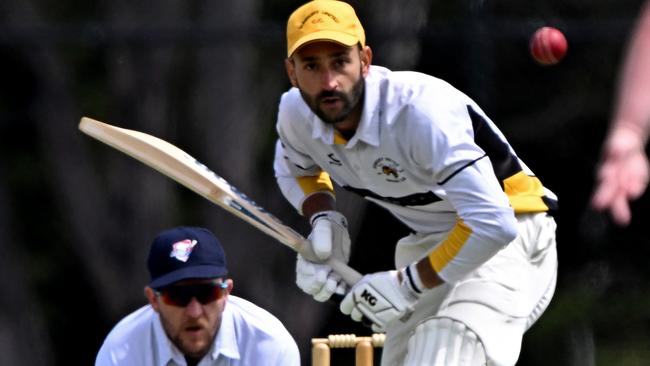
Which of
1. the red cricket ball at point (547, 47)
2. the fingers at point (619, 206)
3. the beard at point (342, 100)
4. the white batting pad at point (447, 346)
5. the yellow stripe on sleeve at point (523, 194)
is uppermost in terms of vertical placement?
the red cricket ball at point (547, 47)

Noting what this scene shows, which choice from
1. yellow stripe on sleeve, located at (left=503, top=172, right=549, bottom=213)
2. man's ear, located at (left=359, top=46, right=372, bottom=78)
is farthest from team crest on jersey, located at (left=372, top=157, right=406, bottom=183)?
yellow stripe on sleeve, located at (left=503, top=172, right=549, bottom=213)

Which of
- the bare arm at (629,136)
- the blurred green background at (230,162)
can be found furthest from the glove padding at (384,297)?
the blurred green background at (230,162)

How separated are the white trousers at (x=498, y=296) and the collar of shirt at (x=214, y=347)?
56cm

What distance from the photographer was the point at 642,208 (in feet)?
34.1

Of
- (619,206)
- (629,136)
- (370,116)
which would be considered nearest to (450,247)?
(370,116)

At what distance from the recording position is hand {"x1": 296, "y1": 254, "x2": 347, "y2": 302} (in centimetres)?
469

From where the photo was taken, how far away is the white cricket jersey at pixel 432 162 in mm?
4383

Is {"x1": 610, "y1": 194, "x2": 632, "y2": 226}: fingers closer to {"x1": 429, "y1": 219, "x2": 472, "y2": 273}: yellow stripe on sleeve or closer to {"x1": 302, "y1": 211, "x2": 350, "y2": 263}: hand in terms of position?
{"x1": 429, "y1": 219, "x2": 472, "y2": 273}: yellow stripe on sleeve

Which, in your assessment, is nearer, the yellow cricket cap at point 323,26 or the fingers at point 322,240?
the yellow cricket cap at point 323,26

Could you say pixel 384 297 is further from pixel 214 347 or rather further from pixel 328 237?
pixel 214 347

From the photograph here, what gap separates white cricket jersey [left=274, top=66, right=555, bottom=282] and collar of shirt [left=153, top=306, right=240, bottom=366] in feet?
1.92

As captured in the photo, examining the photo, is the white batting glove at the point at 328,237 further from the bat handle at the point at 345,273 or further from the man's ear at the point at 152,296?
the man's ear at the point at 152,296

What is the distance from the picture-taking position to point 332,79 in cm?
449

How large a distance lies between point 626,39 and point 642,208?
1.81 meters
